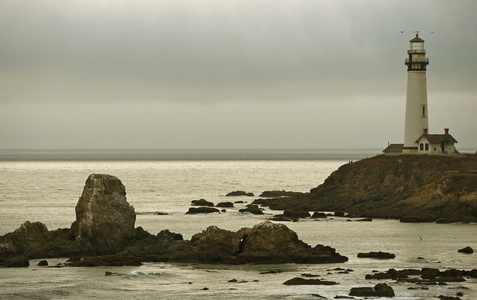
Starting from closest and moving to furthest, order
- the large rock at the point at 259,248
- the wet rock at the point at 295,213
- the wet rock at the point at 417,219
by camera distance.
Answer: the large rock at the point at 259,248 < the wet rock at the point at 417,219 < the wet rock at the point at 295,213

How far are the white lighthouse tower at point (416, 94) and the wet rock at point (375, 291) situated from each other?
66241 mm

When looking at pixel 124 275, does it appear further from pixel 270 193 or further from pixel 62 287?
pixel 270 193

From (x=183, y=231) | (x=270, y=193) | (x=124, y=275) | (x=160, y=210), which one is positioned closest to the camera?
(x=124, y=275)

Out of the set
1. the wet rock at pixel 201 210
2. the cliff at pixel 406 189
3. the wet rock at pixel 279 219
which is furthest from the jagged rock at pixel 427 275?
the wet rock at pixel 201 210

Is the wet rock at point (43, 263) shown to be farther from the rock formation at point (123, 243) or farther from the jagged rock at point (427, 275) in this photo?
the jagged rock at point (427, 275)

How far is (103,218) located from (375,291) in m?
18.9

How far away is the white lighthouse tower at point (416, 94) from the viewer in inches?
4114

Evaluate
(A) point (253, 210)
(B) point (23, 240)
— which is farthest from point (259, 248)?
(A) point (253, 210)

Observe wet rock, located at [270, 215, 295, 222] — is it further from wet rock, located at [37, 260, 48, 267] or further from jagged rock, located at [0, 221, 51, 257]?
wet rock, located at [37, 260, 48, 267]

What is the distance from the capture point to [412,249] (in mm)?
57250

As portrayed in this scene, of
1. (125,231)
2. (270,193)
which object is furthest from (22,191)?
(125,231)

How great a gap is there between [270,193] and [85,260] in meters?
67.2

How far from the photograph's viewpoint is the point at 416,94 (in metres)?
105

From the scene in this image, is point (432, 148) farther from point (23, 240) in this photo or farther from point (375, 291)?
point (375, 291)
